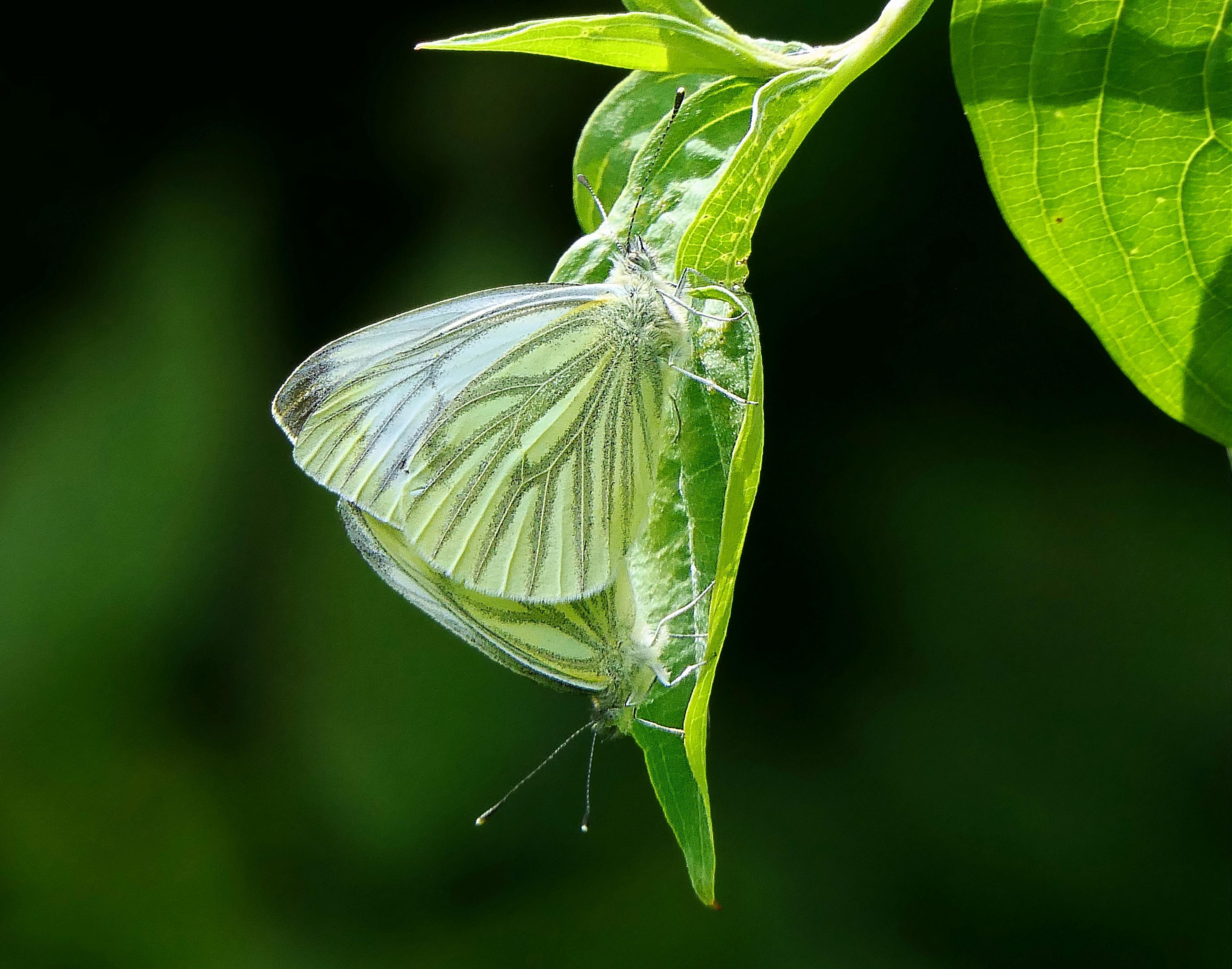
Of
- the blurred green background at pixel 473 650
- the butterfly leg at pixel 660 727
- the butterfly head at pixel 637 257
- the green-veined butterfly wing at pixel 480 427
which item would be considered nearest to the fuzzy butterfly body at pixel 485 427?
the green-veined butterfly wing at pixel 480 427

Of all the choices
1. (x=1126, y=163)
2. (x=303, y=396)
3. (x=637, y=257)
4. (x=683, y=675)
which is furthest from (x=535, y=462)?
(x=1126, y=163)

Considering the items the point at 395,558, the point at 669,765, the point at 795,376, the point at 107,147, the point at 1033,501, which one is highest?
the point at 107,147

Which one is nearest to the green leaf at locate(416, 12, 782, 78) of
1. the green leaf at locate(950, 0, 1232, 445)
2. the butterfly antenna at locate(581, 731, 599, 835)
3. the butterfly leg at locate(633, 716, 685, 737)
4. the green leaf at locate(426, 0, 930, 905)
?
the green leaf at locate(426, 0, 930, 905)

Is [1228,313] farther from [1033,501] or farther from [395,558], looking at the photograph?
[1033,501]

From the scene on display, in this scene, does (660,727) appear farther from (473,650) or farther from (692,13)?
(473,650)

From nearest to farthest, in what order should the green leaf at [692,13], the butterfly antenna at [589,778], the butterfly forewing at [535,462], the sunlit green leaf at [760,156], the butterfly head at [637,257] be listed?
the sunlit green leaf at [760,156], the green leaf at [692,13], the butterfly head at [637,257], the butterfly forewing at [535,462], the butterfly antenna at [589,778]

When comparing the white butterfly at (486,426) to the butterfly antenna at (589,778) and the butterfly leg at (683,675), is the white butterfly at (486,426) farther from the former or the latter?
the butterfly antenna at (589,778)

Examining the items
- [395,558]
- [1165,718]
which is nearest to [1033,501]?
[1165,718]

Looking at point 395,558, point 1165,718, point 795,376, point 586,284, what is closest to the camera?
point 586,284
